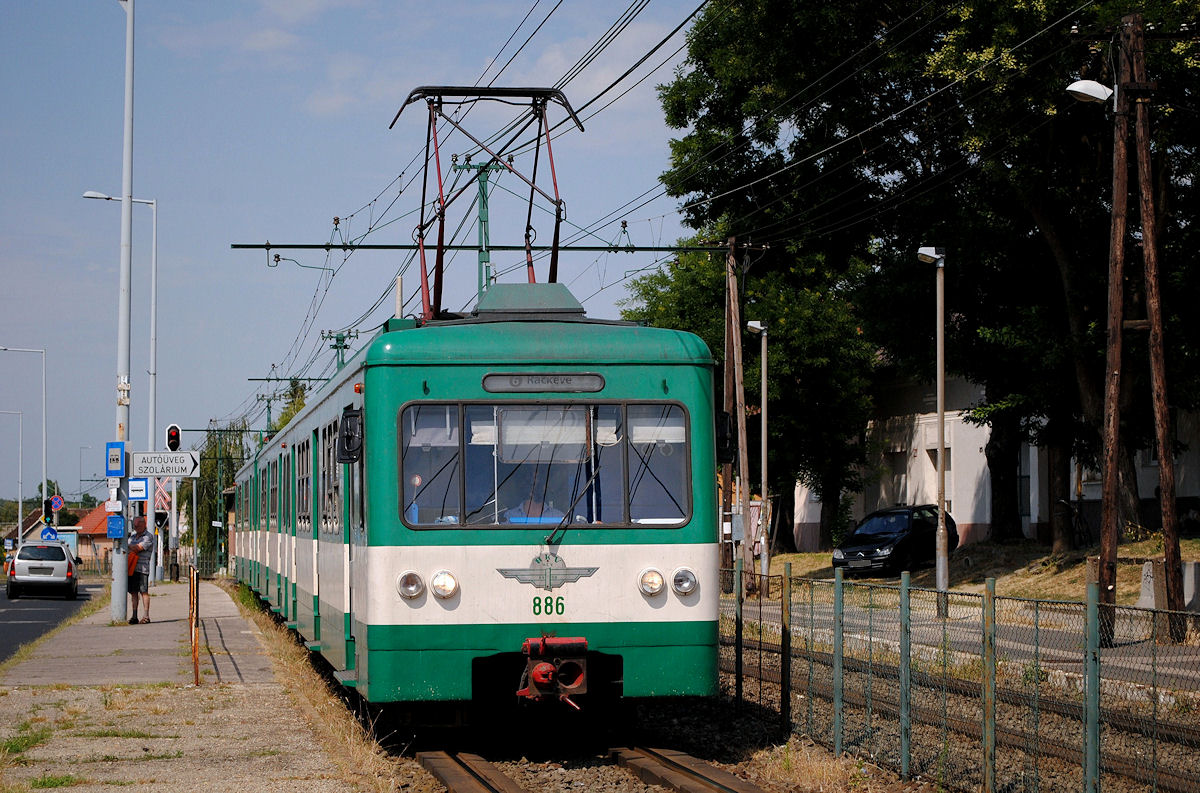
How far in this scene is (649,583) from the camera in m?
10.4

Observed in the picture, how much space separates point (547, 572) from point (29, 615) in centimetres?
2460

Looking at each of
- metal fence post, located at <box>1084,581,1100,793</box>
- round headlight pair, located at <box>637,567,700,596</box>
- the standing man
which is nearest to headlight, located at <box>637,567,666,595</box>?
round headlight pair, located at <box>637,567,700,596</box>

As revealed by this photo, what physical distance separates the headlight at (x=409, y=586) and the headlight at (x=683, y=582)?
1.73 metres

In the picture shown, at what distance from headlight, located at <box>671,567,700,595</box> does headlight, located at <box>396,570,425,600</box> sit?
1.73m

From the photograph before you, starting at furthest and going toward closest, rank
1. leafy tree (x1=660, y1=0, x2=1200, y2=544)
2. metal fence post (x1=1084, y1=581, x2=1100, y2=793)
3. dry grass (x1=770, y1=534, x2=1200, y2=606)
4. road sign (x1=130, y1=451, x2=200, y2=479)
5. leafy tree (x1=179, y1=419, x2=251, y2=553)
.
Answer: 1. leafy tree (x1=179, y1=419, x2=251, y2=553)
2. dry grass (x1=770, y1=534, x2=1200, y2=606)
3. leafy tree (x1=660, y1=0, x2=1200, y2=544)
4. road sign (x1=130, y1=451, x2=200, y2=479)
5. metal fence post (x1=1084, y1=581, x2=1100, y2=793)

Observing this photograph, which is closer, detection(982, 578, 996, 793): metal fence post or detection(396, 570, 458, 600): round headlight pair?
detection(982, 578, 996, 793): metal fence post

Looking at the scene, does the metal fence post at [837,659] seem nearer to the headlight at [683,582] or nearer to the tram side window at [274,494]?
the headlight at [683,582]

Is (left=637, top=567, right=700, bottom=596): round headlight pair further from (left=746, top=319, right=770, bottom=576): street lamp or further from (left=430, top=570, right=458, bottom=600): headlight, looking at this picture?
(left=746, top=319, right=770, bottom=576): street lamp

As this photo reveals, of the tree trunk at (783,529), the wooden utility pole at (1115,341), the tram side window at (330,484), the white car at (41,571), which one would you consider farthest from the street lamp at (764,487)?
the tram side window at (330,484)

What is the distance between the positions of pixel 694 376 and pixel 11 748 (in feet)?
18.2

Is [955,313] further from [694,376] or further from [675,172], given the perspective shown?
[694,376]

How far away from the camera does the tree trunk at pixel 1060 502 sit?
105ft

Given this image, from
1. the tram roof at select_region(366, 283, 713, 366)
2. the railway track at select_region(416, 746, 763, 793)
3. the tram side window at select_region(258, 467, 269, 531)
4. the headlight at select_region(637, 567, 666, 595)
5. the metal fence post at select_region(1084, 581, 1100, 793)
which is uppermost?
the tram roof at select_region(366, 283, 713, 366)

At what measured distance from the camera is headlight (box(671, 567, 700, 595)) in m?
10.5
